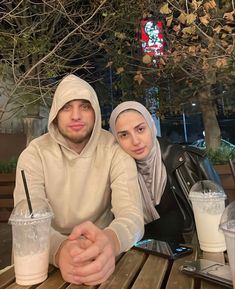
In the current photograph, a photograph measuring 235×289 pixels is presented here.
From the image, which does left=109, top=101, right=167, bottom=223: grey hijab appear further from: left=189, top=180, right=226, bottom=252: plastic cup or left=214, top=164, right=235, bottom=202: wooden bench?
left=214, top=164, right=235, bottom=202: wooden bench

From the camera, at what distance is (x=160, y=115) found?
16.8 feet

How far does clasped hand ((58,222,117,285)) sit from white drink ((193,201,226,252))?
428 millimetres

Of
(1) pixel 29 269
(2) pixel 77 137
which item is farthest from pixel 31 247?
(2) pixel 77 137

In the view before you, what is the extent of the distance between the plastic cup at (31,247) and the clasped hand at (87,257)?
66 millimetres

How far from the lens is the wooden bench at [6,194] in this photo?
185 inches

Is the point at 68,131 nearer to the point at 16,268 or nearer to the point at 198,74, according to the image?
the point at 16,268

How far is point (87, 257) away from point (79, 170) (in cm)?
70

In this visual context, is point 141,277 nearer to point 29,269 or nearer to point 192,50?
point 29,269

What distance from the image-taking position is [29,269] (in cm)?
103

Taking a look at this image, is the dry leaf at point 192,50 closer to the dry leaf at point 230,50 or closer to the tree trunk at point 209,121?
the dry leaf at point 230,50

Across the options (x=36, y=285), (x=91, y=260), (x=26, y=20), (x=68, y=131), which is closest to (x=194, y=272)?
(x=91, y=260)

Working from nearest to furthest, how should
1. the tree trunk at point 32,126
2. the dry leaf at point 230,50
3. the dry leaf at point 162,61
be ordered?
1. the dry leaf at point 230,50
2. the dry leaf at point 162,61
3. the tree trunk at point 32,126

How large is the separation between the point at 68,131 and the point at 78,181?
0.27m


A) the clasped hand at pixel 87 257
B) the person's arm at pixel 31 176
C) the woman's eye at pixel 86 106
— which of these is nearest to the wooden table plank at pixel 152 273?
the clasped hand at pixel 87 257
